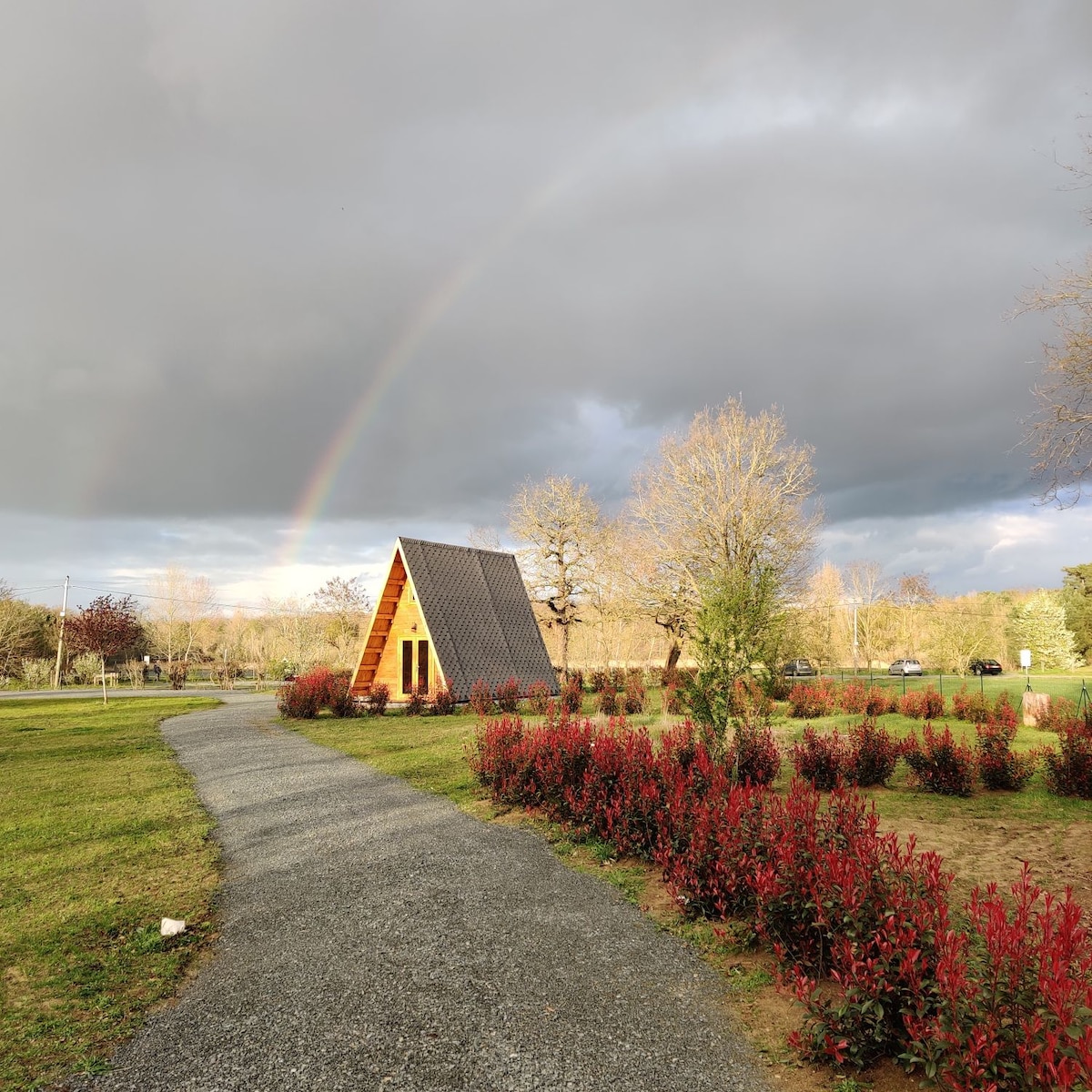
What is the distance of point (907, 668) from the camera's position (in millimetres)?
52031

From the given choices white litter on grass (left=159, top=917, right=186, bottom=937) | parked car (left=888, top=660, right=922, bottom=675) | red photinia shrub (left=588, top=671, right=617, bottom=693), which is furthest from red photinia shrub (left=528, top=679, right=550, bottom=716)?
parked car (left=888, top=660, right=922, bottom=675)

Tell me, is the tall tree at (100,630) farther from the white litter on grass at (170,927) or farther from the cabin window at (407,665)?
the white litter on grass at (170,927)

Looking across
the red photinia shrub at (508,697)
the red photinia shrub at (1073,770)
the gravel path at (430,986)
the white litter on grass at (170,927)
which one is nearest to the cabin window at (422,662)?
the red photinia shrub at (508,697)

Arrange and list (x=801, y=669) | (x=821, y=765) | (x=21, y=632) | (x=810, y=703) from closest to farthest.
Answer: (x=821, y=765) → (x=810, y=703) → (x=21, y=632) → (x=801, y=669)

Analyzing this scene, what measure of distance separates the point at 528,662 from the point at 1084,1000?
78.5 ft

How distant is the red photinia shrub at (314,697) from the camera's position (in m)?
21.2

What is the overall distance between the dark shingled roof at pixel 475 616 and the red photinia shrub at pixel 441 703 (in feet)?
1.50

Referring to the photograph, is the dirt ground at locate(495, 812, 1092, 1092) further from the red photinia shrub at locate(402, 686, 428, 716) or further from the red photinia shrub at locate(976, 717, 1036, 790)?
the red photinia shrub at locate(402, 686, 428, 716)

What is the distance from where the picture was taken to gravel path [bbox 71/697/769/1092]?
3.66 m

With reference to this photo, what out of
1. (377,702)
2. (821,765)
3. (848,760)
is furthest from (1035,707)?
(377,702)

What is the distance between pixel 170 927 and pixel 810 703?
2070cm

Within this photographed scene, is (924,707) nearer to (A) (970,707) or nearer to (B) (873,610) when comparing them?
(A) (970,707)

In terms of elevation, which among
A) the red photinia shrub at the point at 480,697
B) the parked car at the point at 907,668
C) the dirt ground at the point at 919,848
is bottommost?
the parked car at the point at 907,668

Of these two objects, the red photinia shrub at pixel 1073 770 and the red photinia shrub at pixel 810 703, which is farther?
the red photinia shrub at pixel 810 703
